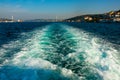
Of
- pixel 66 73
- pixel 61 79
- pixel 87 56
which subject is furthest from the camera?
pixel 87 56

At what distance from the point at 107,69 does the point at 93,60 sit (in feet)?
4.67

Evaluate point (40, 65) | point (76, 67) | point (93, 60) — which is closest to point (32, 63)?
point (40, 65)

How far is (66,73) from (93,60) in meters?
2.64

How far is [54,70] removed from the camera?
27.7ft

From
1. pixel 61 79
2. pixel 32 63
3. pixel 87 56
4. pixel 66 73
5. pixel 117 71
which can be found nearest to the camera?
pixel 61 79

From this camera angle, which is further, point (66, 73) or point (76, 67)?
point (76, 67)

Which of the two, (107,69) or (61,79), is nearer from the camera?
(61,79)

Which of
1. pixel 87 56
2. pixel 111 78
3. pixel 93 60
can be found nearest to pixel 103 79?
pixel 111 78

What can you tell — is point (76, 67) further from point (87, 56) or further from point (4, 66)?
point (4, 66)

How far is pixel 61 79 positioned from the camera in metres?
7.53

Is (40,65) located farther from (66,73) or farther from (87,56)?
(87,56)

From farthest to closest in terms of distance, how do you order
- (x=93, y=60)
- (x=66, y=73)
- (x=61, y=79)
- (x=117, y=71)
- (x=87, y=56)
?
(x=87, y=56) < (x=93, y=60) < (x=117, y=71) < (x=66, y=73) < (x=61, y=79)

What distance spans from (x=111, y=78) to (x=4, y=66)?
4.26m

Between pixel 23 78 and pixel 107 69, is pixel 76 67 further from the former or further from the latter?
pixel 23 78
